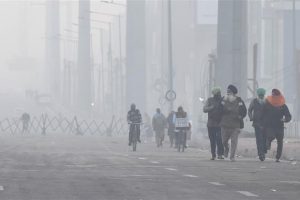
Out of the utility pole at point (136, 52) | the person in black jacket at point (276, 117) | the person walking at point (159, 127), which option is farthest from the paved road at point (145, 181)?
the utility pole at point (136, 52)

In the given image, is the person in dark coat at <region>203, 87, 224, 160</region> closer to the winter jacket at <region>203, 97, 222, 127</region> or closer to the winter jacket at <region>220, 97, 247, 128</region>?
the winter jacket at <region>203, 97, 222, 127</region>

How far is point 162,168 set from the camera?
24359mm

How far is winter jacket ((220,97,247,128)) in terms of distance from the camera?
28297 mm

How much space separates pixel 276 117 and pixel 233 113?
0.97 meters

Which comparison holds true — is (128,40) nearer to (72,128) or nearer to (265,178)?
(72,128)

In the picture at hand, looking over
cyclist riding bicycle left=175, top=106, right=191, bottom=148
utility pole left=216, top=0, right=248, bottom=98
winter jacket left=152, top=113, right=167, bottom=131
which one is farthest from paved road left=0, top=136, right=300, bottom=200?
winter jacket left=152, top=113, right=167, bottom=131

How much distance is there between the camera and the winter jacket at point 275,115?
2847 cm

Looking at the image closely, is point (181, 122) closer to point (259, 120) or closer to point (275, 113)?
point (259, 120)

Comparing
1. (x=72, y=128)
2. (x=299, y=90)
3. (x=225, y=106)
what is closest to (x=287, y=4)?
(x=72, y=128)

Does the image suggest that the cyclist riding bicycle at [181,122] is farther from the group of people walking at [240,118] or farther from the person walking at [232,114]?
the person walking at [232,114]

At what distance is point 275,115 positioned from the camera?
2850cm

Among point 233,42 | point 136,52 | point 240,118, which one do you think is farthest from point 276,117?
point 136,52

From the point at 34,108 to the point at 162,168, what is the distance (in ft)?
435

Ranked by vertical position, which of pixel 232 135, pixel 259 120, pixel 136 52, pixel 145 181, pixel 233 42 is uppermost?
pixel 136 52
